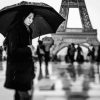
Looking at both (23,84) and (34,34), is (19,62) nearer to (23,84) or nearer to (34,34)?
(23,84)

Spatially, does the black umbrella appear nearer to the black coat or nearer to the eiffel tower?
the black coat

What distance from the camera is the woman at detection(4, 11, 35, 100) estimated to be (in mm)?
3389

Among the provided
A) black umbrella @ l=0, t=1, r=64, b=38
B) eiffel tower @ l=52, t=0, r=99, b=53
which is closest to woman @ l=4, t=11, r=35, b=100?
black umbrella @ l=0, t=1, r=64, b=38

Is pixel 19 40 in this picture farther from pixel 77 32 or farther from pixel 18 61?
pixel 77 32

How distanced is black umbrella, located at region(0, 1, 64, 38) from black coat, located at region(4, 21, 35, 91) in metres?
0.25

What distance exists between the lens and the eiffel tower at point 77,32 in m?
36.1

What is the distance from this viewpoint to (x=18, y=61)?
341cm

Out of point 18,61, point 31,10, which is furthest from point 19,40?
point 31,10

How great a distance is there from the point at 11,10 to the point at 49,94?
2521 millimetres

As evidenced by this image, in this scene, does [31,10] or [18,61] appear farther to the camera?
[31,10]

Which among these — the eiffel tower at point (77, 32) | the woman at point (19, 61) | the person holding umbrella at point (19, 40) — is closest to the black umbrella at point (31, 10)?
the person holding umbrella at point (19, 40)

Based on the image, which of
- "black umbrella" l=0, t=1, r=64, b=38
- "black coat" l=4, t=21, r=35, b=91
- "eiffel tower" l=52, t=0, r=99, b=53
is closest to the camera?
"black coat" l=4, t=21, r=35, b=91

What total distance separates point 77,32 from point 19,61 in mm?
35137

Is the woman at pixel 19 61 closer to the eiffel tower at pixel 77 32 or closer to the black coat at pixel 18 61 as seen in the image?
the black coat at pixel 18 61
